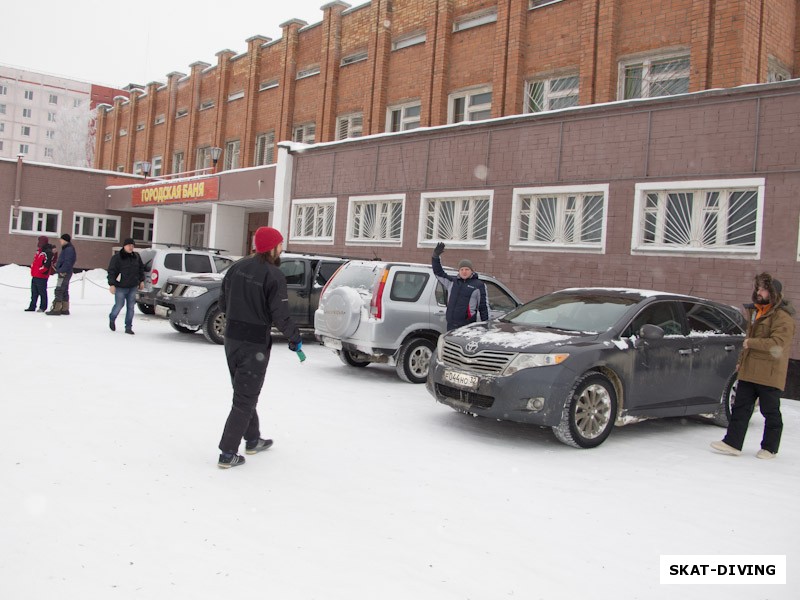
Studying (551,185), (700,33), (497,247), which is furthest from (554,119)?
(700,33)

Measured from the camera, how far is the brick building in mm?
15398

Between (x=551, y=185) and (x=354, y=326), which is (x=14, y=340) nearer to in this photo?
(x=354, y=326)

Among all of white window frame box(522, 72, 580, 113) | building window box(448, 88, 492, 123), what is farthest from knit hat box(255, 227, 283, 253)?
building window box(448, 88, 492, 123)

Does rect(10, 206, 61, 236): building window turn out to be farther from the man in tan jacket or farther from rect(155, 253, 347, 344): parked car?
the man in tan jacket

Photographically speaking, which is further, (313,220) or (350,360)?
(313,220)

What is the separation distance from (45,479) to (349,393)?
451 centimetres

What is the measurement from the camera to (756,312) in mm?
6895

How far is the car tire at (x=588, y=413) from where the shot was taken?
6633mm

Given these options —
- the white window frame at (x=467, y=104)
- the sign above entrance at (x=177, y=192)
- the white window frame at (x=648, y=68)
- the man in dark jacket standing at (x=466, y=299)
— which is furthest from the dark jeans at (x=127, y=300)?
the sign above entrance at (x=177, y=192)

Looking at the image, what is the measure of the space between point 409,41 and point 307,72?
595cm

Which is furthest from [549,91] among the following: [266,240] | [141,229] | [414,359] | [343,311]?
[141,229]

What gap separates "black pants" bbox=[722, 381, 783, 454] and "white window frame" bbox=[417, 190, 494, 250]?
9120 mm

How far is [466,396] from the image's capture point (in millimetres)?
7062

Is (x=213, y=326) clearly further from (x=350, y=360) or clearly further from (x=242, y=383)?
(x=242, y=383)
